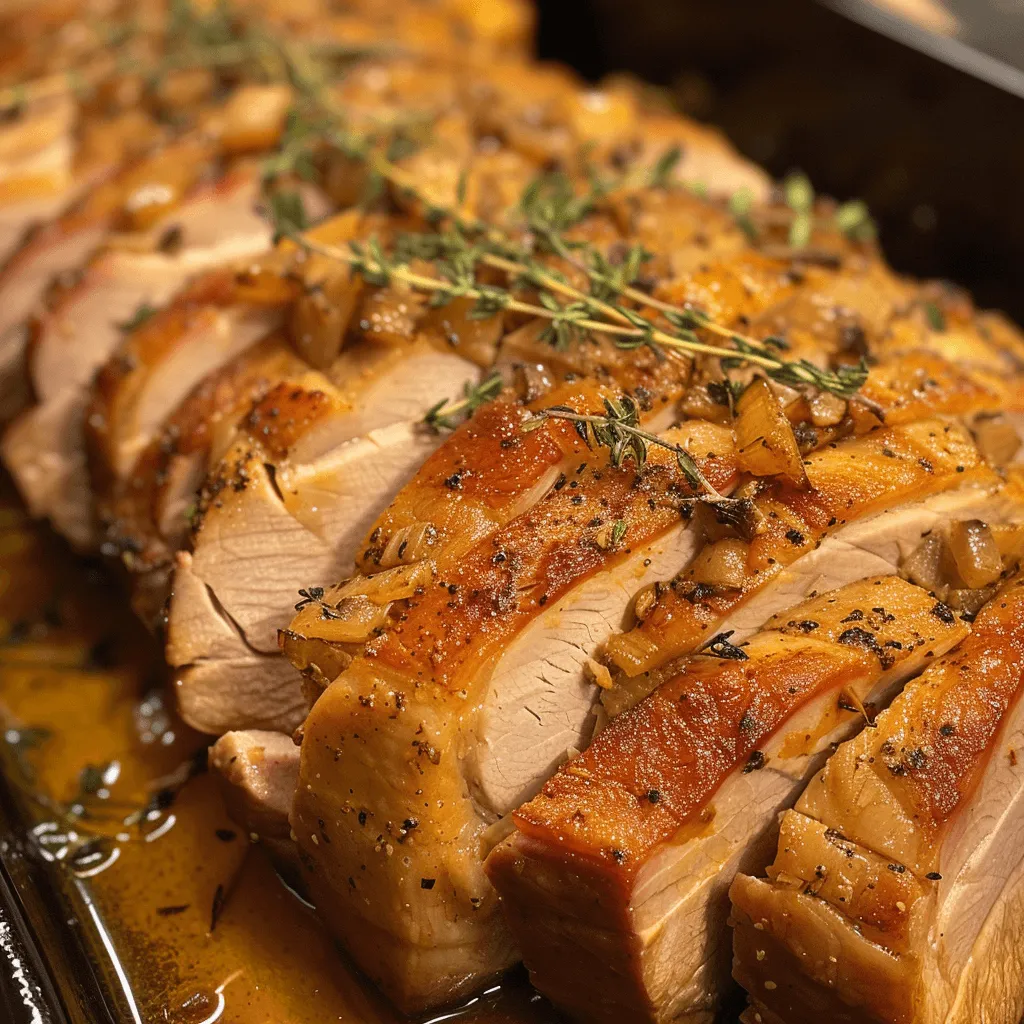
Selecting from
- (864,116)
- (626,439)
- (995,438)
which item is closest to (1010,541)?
(995,438)

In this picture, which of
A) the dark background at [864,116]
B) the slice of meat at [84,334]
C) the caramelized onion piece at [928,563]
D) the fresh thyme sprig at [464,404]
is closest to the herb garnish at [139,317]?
the slice of meat at [84,334]

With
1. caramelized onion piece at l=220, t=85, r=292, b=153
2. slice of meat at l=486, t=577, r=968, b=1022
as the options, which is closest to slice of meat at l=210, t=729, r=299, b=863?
slice of meat at l=486, t=577, r=968, b=1022

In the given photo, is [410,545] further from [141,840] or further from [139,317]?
[139,317]

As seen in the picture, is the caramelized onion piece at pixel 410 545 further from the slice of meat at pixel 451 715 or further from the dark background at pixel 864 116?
the dark background at pixel 864 116

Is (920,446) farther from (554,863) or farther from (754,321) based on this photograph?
(554,863)

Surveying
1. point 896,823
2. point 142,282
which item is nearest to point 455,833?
point 896,823
